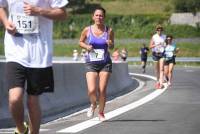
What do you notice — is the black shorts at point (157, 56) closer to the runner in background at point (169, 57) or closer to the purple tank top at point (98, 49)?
the runner in background at point (169, 57)

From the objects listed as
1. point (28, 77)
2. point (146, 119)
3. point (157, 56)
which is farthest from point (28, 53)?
point (157, 56)

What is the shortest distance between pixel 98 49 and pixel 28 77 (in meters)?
5.65

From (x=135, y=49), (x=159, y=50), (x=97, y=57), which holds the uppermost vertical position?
(x=97, y=57)

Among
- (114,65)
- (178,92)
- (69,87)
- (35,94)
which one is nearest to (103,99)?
(69,87)

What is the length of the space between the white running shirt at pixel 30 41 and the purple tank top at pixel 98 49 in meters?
5.39

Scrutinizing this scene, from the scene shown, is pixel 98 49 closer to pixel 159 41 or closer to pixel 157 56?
pixel 159 41

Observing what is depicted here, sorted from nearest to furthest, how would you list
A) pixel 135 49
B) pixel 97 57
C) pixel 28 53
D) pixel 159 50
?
pixel 28 53 → pixel 97 57 → pixel 159 50 → pixel 135 49

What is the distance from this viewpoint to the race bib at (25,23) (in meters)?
8.05

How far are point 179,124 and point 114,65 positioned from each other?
1076 centimetres

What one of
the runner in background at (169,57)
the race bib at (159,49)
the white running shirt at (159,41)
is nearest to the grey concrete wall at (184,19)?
the runner in background at (169,57)

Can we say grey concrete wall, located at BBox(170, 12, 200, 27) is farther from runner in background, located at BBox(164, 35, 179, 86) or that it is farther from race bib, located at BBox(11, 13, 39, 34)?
race bib, located at BBox(11, 13, 39, 34)

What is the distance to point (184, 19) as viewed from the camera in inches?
3285

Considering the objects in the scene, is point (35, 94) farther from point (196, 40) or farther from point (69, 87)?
point (196, 40)

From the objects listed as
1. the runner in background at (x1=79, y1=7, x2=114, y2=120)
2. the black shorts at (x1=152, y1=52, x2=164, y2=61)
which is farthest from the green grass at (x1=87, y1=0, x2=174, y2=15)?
the runner in background at (x1=79, y1=7, x2=114, y2=120)
